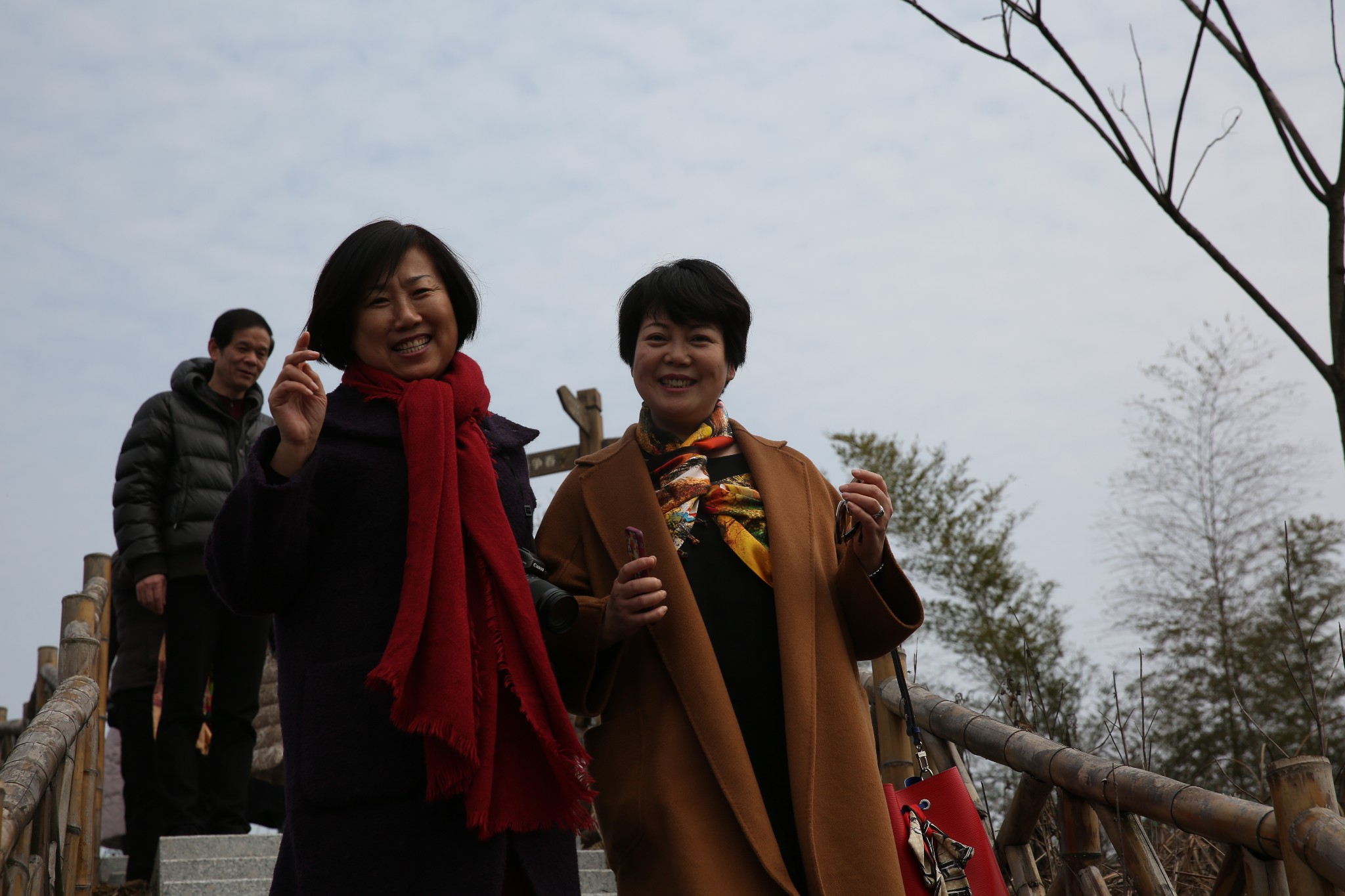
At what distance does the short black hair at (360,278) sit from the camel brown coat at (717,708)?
0.51 meters

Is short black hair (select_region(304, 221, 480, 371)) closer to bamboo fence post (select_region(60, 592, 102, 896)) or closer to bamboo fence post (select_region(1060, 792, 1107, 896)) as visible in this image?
bamboo fence post (select_region(1060, 792, 1107, 896))

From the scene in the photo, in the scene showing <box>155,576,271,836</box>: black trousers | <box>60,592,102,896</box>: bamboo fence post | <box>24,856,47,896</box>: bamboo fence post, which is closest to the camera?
<box>24,856,47,896</box>: bamboo fence post

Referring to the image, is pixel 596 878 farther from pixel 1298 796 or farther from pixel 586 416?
pixel 586 416

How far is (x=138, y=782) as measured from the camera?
464 cm

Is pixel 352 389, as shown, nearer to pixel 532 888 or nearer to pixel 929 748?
pixel 532 888

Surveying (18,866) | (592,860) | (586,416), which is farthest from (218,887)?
(586,416)

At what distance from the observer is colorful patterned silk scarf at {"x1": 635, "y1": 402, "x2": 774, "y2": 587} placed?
8.05 ft

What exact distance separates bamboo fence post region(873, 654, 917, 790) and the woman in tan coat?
1.63 m

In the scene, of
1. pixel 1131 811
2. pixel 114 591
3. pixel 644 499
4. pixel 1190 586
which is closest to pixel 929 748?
pixel 1131 811

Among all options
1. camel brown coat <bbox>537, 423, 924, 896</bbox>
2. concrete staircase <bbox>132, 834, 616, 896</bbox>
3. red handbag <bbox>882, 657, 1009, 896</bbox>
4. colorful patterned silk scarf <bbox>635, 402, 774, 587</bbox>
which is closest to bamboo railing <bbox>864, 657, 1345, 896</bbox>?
red handbag <bbox>882, 657, 1009, 896</bbox>

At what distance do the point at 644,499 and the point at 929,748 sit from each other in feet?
5.94

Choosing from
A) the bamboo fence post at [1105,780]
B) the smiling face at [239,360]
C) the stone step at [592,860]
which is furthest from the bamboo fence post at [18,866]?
the bamboo fence post at [1105,780]

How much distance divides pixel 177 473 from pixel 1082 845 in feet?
10.7

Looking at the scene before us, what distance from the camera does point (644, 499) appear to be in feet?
8.11
